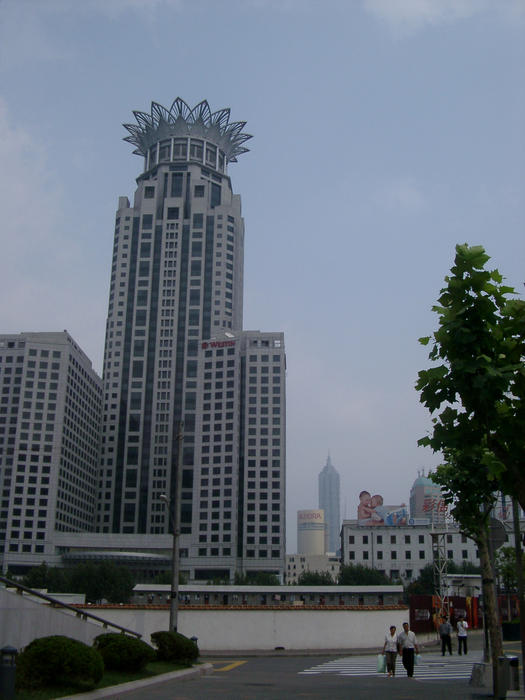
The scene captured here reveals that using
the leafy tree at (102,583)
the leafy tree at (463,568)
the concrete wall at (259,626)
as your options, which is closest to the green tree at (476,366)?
the concrete wall at (259,626)

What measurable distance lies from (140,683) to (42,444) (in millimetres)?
137958

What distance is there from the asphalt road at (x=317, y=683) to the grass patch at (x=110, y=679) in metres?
0.71

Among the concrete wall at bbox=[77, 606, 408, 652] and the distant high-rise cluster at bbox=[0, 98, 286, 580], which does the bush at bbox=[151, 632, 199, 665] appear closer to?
the concrete wall at bbox=[77, 606, 408, 652]

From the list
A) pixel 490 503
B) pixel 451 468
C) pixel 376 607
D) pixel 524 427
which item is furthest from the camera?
pixel 376 607

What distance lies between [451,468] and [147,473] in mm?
148953

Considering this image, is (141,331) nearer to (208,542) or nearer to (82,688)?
(208,542)

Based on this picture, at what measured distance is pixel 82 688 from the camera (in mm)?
15727

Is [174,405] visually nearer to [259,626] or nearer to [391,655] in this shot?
[259,626]

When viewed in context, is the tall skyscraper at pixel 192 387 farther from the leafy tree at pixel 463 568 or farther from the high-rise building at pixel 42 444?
Result: the leafy tree at pixel 463 568

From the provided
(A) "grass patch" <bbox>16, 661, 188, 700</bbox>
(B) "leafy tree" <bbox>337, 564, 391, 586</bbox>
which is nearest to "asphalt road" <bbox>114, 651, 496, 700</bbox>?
(A) "grass patch" <bbox>16, 661, 188, 700</bbox>

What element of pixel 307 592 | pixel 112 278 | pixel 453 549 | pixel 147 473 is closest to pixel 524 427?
pixel 307 592

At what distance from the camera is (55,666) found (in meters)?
15.4

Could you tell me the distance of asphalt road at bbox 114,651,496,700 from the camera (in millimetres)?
17234

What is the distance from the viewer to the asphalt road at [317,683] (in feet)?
56.5
